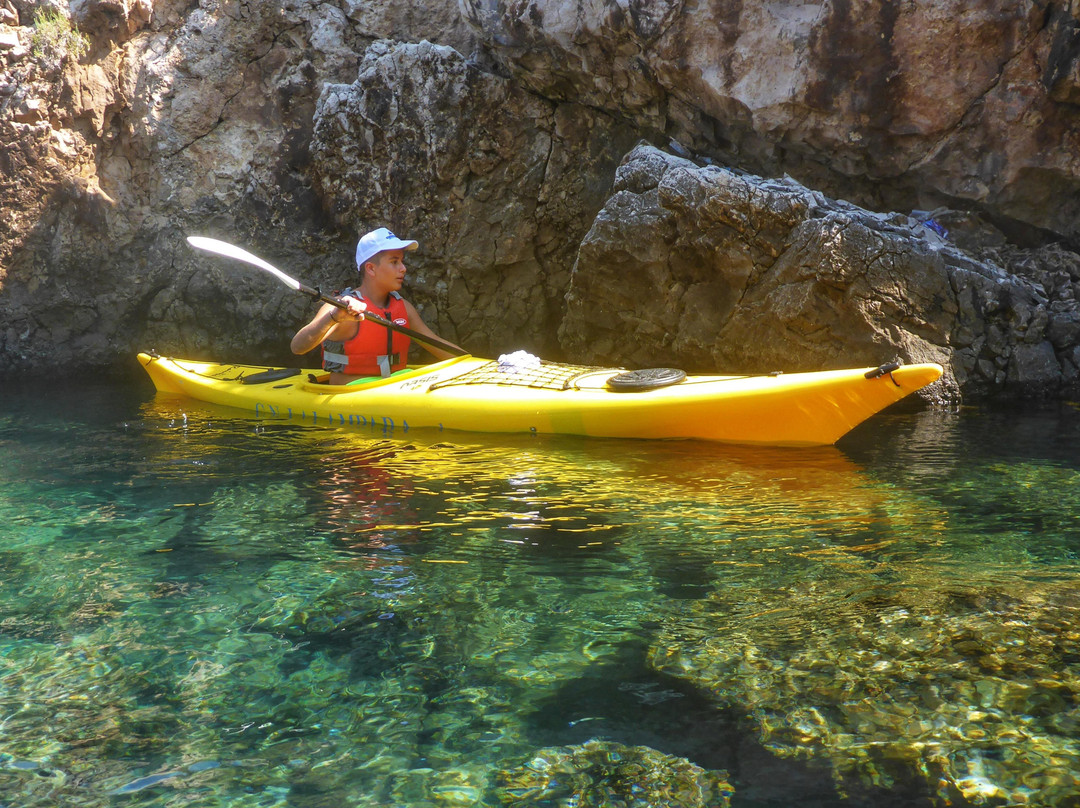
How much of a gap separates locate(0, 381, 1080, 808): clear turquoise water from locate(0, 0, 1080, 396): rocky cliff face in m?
1.37

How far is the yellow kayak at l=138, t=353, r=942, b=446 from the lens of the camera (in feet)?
12.7

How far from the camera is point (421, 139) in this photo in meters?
6.76

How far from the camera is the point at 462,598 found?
93.0 inches

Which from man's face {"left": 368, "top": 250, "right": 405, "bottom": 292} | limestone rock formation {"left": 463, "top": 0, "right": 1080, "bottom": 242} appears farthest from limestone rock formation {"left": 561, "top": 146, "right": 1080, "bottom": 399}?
man's face {"left": 368, "top": 250, "right": 405, "bottom": 292}

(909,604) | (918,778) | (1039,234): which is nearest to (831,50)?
(1039,234)

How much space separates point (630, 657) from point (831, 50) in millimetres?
4604

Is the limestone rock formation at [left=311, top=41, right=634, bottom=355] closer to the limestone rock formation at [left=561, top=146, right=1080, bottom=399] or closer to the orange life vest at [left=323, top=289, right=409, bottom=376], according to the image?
the limestone rock formation at [left=561, top=146, right=1080, bottom=399]

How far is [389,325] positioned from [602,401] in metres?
1.60

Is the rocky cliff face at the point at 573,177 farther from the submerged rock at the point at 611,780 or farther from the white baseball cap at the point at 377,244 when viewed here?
the submerged rock at the point at 611,780

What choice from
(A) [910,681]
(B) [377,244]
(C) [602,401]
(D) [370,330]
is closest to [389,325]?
(D) [370,330]

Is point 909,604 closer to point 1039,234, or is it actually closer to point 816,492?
point 816,492

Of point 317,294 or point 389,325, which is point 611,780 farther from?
point 389,325

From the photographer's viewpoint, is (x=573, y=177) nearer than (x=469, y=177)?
Yes

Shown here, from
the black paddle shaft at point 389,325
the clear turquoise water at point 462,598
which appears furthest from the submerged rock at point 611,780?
the black paddle shaft at point 389,325
